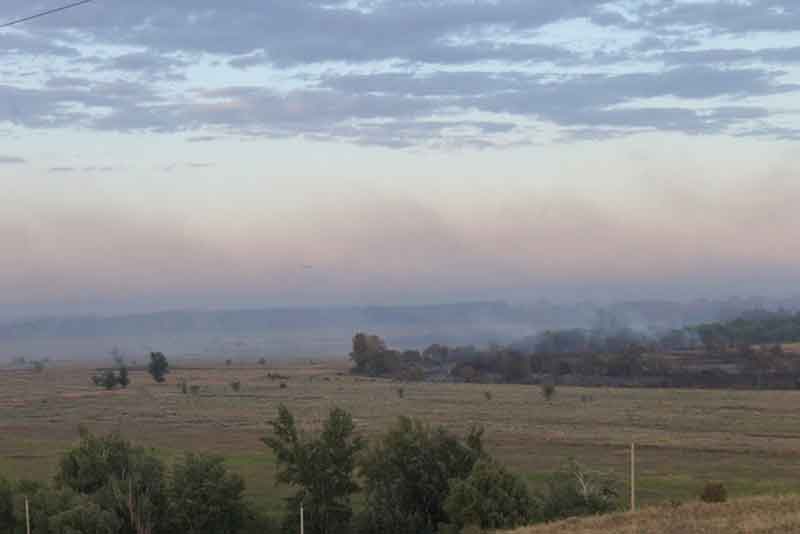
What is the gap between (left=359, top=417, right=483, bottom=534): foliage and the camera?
4084 cm

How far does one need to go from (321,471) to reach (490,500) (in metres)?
8.19

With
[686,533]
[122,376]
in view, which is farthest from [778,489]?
[122,376]

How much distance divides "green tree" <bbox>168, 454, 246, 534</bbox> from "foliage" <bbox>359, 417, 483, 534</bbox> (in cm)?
490

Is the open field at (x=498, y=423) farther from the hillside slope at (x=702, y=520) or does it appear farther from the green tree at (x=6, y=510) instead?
the hillside slope at (x=702, y=520)

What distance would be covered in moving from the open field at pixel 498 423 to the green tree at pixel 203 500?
6.54m

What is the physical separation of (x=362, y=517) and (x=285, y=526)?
2876mm

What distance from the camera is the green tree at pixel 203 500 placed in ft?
136

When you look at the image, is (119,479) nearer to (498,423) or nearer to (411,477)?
(411,477)

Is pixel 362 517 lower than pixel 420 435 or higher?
lower

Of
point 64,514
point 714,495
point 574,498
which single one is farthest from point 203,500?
point 714,495

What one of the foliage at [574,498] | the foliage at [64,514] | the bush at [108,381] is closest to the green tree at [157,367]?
the bush at [108,381]

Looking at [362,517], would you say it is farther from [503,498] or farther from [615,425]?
[615,425]

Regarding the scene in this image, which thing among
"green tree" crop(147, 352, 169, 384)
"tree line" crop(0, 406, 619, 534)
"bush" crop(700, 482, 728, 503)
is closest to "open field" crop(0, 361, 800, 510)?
"green tree" crop(147, 352, 169, 384)

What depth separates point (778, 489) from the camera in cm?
4856
